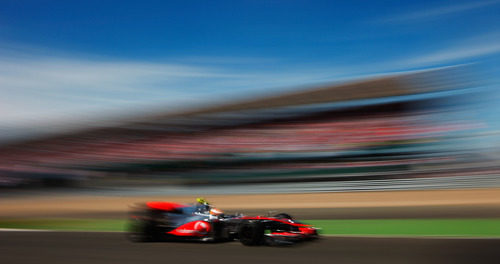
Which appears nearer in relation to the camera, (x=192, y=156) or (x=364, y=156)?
(x=364, y=156)

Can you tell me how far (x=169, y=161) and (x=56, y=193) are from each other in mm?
5570

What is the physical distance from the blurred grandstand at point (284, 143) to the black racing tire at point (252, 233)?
37.2 feet

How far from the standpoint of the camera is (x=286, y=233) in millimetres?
7180

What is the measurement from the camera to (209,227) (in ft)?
25.3

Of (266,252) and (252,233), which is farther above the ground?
(252,233)

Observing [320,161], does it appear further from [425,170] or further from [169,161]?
[169,161]

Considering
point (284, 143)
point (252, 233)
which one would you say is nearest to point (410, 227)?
point (252, 233)

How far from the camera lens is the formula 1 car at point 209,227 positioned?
719cm

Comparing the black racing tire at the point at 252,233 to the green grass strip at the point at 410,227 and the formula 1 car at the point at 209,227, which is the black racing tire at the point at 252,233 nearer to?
the formula 1 car at the point at 209,227

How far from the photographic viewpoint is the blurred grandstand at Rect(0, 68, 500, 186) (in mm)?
18172

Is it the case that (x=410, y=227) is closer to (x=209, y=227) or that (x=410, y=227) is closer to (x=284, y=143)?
(x=209, y=227)

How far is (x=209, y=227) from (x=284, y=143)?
1421 cm

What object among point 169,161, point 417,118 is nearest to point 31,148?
Answer: point 169,161

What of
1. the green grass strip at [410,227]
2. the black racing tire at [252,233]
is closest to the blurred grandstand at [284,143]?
the green grass strip at [410,227]
